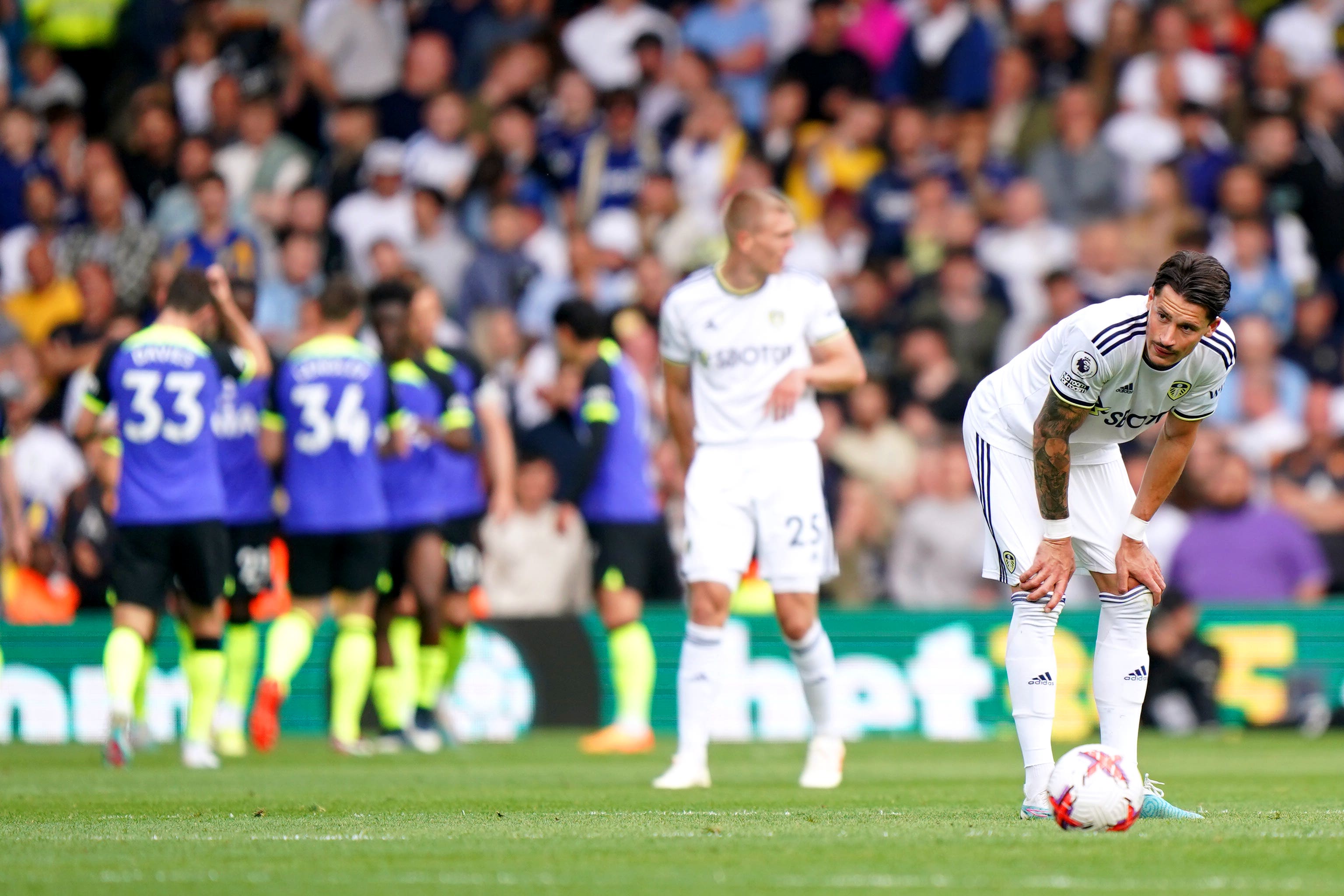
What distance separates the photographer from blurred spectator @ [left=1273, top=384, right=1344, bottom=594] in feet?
51.7

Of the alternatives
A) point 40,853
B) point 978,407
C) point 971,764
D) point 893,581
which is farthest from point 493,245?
point 40,853

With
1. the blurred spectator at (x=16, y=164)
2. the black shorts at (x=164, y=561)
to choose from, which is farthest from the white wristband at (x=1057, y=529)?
the blurred spectator at (x=16, y=164)

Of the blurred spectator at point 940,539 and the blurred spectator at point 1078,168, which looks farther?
the blurred spectator at point 1078,168

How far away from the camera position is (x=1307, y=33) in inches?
757

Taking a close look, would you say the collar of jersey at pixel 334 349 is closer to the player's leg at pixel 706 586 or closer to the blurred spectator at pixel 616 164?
the player's leg at pixel 706 586

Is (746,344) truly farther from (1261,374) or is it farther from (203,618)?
(1261,374)

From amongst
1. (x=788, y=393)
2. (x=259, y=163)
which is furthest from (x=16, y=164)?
(x=788, y=393)

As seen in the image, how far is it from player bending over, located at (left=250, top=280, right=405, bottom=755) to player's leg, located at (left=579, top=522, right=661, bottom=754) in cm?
152

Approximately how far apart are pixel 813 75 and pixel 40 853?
47.4 feet

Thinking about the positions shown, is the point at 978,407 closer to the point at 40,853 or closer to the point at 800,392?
the point at 800,392

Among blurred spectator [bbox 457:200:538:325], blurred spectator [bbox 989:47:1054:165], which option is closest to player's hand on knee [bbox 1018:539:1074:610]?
blurred spectator [bbox 457:200:538:325]

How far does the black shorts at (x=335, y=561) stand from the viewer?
12688 millimetres

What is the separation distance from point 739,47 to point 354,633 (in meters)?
9.63

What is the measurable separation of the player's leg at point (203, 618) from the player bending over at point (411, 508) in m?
1.74
